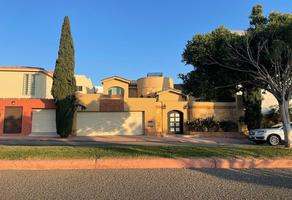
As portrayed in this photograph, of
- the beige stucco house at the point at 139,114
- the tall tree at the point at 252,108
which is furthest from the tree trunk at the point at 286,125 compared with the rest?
the beige stucco house at the point at 139,114

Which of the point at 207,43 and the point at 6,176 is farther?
the point at 207,43

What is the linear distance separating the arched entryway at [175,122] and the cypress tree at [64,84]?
358 inches

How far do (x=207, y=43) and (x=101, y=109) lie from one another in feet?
47.5

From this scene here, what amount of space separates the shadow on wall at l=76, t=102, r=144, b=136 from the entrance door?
16.0ft

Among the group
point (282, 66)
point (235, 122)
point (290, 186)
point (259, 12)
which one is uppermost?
point (259, 12)

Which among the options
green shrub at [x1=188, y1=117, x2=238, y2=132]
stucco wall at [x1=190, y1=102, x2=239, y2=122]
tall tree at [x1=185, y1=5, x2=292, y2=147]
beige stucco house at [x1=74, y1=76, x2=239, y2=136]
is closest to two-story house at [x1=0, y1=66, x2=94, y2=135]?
beige stucco house at [x1=74, y1=76, x2=239, y2=136]

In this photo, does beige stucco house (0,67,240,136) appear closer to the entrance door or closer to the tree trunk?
the entrance door

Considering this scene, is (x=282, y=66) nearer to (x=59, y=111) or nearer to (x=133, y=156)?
(x=133, y=156)

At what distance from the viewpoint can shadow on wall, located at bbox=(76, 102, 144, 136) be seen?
89.6ft

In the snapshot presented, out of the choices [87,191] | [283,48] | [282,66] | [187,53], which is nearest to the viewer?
[87,191]

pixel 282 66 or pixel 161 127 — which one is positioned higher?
pixel 282 66

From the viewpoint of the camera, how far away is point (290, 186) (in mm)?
6699

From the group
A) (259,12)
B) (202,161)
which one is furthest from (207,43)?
(202,161)

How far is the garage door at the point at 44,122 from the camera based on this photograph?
26359mm
